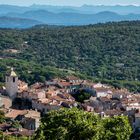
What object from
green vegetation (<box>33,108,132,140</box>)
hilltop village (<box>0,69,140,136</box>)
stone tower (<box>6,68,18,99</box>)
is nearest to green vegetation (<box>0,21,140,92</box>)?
hilltop village (<box>0,69,140,136</box>)

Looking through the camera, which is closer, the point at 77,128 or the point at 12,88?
the point at 77,128

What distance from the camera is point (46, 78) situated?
Result: 80.1 metres

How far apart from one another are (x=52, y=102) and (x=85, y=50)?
6155 centimetres

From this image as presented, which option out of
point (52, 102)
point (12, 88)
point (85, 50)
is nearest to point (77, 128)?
point (52, 102)

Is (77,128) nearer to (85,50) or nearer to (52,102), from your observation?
(52,102)

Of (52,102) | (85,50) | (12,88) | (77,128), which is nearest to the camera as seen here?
(77,128)

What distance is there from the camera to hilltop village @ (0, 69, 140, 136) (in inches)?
1842

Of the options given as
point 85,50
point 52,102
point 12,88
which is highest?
point 12,88

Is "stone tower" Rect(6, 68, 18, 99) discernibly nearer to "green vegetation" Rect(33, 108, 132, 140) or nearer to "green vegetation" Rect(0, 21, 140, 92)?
"green vegetation" Rect(33, 108, 132, 140)

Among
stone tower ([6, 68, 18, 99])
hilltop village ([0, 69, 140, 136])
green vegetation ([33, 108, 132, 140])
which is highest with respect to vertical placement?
green vegetation ([33, 108, 132, 140])

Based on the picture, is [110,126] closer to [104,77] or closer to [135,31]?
[104,77]

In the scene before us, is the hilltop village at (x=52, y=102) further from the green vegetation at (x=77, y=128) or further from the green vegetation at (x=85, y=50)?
the green vegetation at (x=85, y=50)

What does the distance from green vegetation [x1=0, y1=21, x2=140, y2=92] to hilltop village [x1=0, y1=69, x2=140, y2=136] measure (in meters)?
31.5

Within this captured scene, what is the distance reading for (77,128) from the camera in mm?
26094
